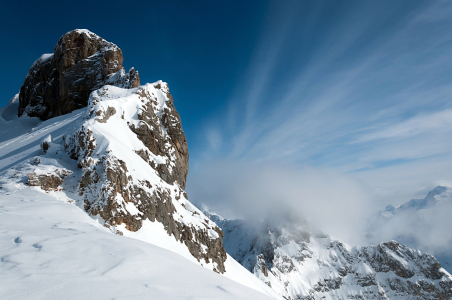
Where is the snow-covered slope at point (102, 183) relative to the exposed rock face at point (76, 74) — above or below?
below

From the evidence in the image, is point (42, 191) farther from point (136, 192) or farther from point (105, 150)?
point (136, 192)

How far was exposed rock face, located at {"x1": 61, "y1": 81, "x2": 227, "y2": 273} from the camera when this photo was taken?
19594 mm

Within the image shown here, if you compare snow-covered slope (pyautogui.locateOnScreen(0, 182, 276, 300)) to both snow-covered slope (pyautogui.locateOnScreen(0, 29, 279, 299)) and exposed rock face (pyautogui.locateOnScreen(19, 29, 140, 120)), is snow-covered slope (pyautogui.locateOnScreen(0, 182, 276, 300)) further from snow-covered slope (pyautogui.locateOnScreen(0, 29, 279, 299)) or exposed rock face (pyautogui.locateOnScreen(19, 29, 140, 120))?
exposed rock face (pyautogui.locateOnScreen(19, 29, 140, 120))

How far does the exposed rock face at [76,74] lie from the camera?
50906mm

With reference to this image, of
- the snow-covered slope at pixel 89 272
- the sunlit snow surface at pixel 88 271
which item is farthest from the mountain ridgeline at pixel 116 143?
the snow-covered slope at pixel 89 272

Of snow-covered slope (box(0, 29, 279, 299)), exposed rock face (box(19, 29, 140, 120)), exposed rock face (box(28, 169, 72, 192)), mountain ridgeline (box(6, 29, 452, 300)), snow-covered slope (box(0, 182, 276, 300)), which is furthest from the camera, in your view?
exposed rock face (box(19, 29, 140, 120))

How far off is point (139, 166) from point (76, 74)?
1628 inches

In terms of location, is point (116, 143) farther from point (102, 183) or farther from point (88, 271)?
point (88, 271)

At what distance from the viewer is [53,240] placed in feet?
24.6

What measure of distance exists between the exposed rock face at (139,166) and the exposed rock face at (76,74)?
1738 cm

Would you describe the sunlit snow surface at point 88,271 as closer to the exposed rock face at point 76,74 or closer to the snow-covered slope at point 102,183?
the snow-covered slope at point 102,183

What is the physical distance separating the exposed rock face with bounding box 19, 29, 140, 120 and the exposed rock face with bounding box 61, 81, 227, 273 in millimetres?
17382

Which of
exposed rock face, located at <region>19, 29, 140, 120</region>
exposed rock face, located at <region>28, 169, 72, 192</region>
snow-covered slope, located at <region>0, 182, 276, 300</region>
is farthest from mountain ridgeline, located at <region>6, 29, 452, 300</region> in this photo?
snow-covered slope, located at <region>0, 182, 276, 300</region>

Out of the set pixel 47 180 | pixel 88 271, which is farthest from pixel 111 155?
pixel 88 271
